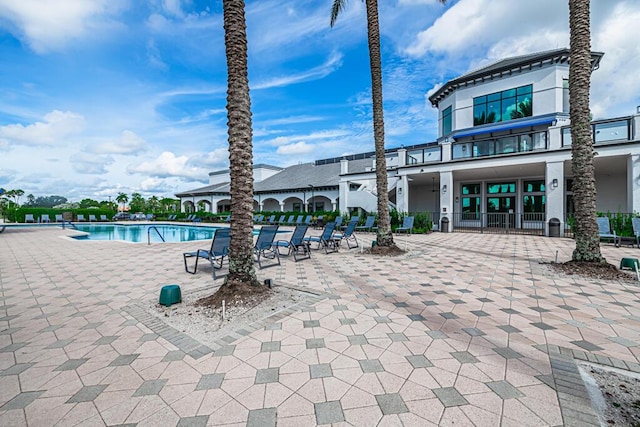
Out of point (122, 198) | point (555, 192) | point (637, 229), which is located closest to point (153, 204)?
point (122, 198)

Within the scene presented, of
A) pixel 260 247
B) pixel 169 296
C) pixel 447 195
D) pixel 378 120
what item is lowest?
pixel 169 296

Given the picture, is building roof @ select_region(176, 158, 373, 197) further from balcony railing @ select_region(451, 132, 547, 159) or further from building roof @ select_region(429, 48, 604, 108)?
balcony railing @ select_region(451, 132, 547, 159)

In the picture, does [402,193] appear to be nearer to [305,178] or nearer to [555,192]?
[555,192]

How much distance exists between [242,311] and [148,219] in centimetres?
4141

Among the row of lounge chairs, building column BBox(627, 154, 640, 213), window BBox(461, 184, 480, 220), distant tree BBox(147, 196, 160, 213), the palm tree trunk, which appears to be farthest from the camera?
distant tree BBox(147, 196, 160, 213)

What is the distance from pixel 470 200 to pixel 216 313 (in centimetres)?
2175

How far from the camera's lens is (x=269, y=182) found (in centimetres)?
3566

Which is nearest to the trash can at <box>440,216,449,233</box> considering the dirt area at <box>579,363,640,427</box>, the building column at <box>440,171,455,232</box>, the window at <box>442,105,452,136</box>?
the building column at <box>440,171,455,232</box>

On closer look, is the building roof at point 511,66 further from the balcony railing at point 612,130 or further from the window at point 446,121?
the balcony railing at point 612,130

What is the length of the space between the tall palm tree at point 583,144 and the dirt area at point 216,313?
657cm

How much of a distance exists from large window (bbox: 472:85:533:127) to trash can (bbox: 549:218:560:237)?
9.62 meters

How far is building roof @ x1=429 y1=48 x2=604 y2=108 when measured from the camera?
18.1 metres

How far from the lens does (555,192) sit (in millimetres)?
13922

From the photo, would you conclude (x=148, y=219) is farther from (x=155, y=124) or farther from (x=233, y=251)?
(x=233, y=251)
